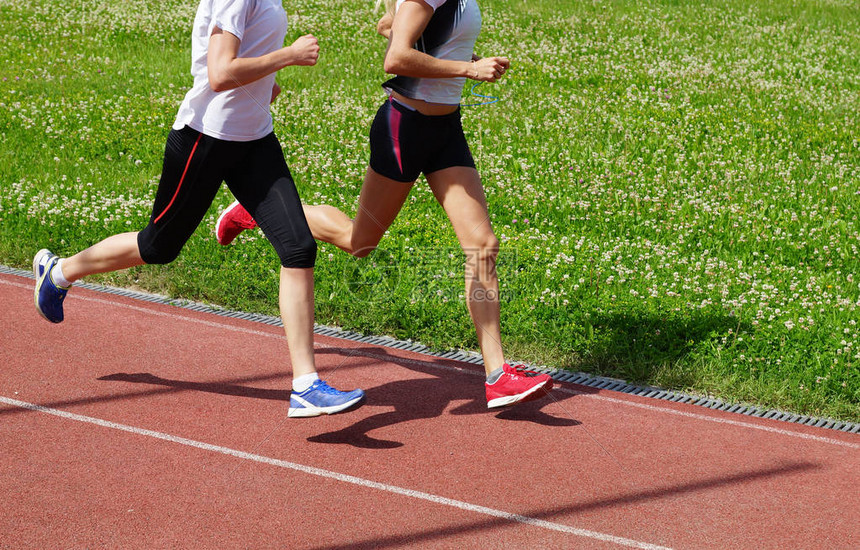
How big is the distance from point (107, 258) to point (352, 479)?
1.91 m

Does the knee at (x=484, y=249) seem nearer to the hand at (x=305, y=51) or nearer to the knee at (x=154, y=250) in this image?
the hand at (x=305, y=51)

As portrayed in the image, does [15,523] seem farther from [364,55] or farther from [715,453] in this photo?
[364,55]

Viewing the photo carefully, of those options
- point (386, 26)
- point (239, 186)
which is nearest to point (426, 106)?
point (386, 26)

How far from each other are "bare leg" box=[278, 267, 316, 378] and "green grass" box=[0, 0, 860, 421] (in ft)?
5.87

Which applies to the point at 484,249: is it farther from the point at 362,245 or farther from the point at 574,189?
the point at 574,189

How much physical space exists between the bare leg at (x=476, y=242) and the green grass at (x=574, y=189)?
114 centimetres

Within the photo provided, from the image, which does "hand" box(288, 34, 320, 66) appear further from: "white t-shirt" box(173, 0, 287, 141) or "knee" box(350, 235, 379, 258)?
"knee" box(350, 235, 379, 258)

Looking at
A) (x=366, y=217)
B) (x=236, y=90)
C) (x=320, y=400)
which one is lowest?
(x=320, y=400)

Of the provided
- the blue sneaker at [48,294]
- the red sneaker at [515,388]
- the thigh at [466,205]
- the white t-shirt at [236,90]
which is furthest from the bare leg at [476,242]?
the blue sneaker at [48,294]

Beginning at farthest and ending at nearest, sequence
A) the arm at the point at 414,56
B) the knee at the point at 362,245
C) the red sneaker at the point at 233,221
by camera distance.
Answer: the red sneaker at the point at 233,221 < the knee at the point at 362,245 < the arm at the point at 414,56

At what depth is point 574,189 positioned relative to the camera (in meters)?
9.47

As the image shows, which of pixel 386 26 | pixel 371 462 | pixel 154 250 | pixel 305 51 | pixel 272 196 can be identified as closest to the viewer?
pixel 305 51

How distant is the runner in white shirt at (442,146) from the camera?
15.4ft

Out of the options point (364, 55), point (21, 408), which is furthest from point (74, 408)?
point (364, 55)
